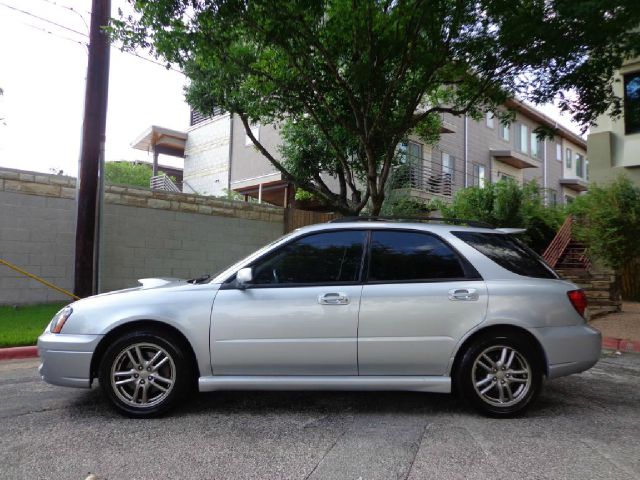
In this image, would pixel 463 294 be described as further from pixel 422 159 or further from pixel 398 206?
pixel 422 159

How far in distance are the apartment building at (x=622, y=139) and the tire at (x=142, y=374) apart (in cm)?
1387

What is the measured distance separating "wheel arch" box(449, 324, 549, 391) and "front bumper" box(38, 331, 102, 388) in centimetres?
289

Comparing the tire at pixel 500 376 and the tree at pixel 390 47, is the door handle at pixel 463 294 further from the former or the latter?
the tree at pixel 390 47

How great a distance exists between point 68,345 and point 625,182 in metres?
12.9

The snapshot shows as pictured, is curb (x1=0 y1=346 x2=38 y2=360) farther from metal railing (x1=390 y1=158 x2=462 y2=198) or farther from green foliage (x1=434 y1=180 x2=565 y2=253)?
metal railing (x1=390 y1=158 x2=462 y2=198)

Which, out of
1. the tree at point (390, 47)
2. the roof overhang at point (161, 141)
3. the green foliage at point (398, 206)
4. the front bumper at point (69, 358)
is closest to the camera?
the front bumper at point (69, 358)

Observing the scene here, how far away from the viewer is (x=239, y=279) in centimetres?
418

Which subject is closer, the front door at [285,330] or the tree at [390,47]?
the front door at [285,330]

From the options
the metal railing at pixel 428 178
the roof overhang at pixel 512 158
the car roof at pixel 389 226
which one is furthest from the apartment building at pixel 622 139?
the car roof at pixel 389 226

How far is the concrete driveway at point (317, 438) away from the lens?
3.21 meters

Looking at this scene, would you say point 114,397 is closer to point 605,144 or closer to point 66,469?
point 66,469

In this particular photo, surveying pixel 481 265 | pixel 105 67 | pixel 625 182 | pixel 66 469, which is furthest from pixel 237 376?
pixel 625 182

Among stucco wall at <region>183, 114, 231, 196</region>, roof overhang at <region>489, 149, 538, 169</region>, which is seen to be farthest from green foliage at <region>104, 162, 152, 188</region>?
roof overhang at <region>489, 149, 538, 169</region>

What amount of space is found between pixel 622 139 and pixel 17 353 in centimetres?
1550
